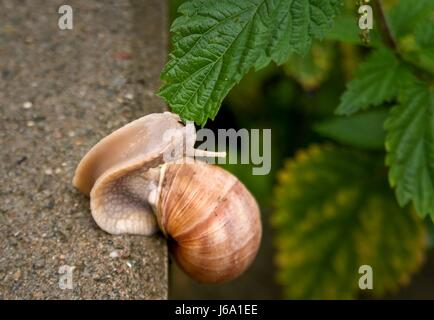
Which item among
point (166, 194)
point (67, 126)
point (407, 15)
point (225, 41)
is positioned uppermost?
point (407, 15)

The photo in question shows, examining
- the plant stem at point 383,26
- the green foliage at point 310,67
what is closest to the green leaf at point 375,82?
the plant stem at point 383,26

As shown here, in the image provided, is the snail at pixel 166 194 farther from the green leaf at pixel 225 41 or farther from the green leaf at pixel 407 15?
the green leaf at pixel 407 15

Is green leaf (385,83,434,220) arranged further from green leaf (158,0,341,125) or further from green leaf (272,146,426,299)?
green leaf (272,146,426,299)

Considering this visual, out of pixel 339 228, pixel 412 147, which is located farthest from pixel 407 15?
pixel 339 228

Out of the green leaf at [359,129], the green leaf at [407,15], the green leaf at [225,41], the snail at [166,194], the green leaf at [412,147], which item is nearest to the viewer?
the green leaf at [225,41]

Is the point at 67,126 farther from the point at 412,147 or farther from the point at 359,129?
the point at 359,129
